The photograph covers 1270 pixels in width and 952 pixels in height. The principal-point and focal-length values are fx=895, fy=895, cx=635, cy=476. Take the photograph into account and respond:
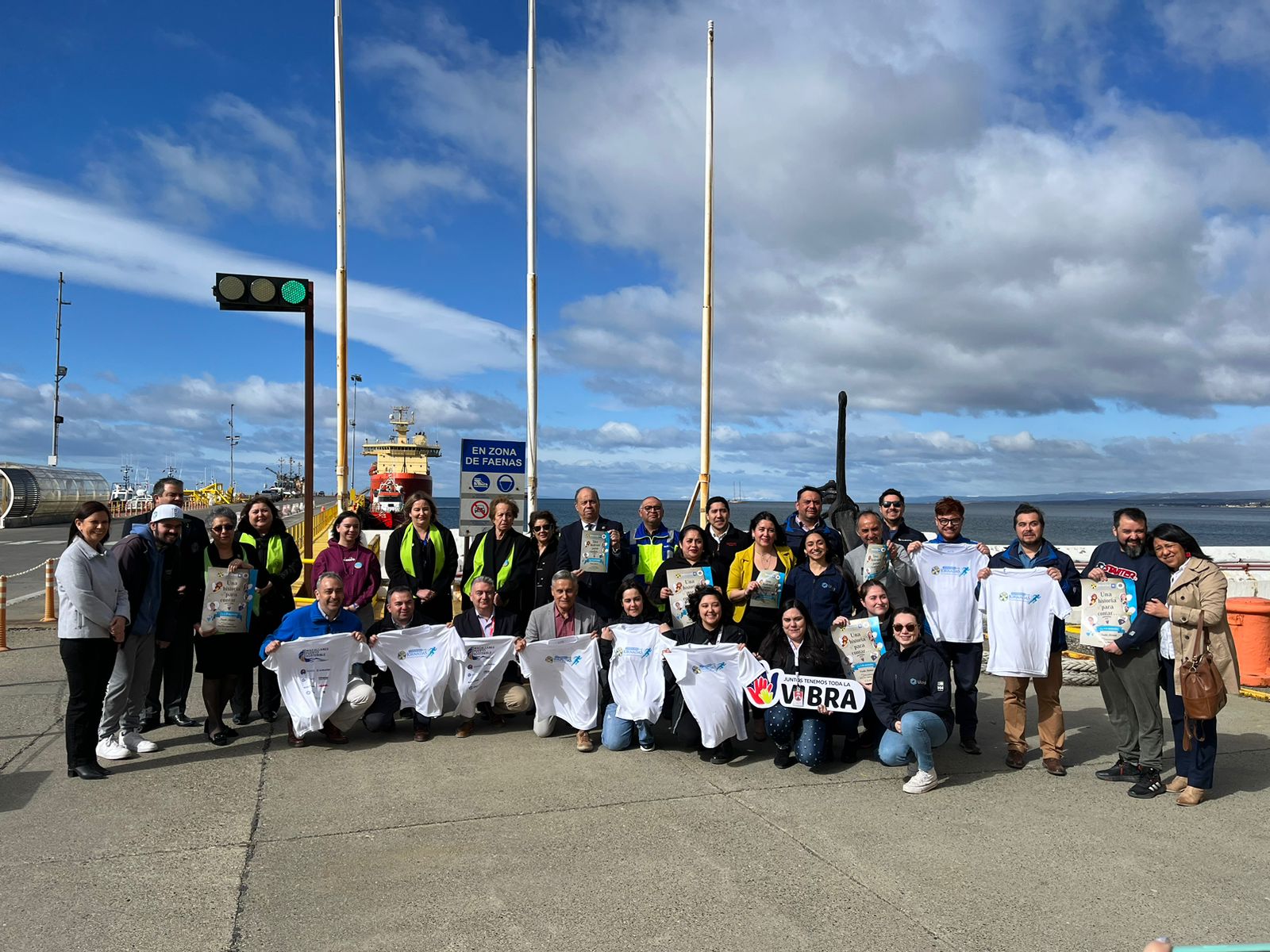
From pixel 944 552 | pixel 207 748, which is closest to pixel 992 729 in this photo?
pixel 944 552

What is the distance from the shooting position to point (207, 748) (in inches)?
281

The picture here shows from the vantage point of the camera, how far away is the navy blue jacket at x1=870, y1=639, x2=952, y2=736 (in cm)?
641

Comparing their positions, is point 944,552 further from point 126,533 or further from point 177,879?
point 126,533

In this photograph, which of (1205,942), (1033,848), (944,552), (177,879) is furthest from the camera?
(944,552)

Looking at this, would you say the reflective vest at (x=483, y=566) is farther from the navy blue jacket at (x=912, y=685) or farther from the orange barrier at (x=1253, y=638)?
the orange barrier at (x=1253, y=638)

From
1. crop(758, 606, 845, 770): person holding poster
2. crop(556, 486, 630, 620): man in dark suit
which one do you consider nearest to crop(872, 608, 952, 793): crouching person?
crop(758, 606, 845, 770): person holding poster

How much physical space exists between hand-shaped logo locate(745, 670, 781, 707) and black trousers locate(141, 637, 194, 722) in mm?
4861

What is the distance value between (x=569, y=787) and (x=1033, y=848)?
9.68ft

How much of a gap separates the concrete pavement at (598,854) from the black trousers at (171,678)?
25.8 inches

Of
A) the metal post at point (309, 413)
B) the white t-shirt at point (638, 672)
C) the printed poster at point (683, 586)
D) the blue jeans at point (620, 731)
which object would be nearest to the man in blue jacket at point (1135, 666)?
the printed poster at point (683, 586)

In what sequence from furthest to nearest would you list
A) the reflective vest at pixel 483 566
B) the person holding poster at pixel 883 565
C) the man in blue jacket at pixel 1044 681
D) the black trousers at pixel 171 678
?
1. the reflective vest at pixel 483 566
2. the black trousers at pixel 171 678
3. the person holding poster at pixel 883 565
4. the man in blue jacket at pixel 1044 681

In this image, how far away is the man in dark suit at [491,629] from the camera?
7754 mm

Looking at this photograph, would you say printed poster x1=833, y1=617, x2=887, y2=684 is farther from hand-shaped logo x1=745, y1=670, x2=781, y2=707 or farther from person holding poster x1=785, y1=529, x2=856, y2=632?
hand-shaped logo x1=745, y1=670, x2=781, y2=707

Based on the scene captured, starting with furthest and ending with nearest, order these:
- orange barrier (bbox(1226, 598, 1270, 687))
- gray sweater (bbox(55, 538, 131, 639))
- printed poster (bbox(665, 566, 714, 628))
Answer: orange barrier (bbox(1226, 598, 1270, 687))
printed poster (bbox(665, 566, 714, 628))
gray sweater (bbox(55, 538, 131, 639))
